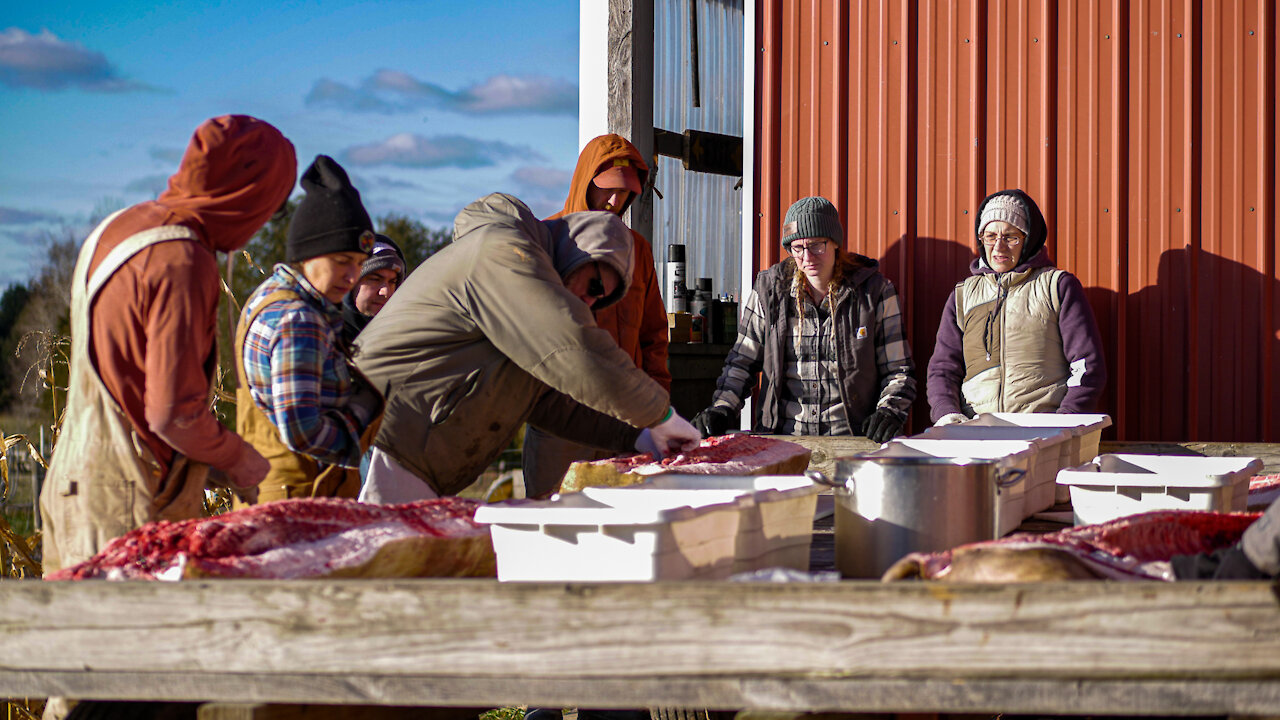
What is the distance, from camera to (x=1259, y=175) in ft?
17.6

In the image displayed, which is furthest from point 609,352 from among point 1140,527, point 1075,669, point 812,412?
point 812,412

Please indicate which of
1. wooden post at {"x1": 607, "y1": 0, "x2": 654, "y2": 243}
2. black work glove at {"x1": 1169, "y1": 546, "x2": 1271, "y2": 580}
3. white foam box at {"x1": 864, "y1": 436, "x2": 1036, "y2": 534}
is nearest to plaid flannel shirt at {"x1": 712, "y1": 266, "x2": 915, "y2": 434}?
wooden post at {"x1": 607, "y1": 0, "x2": 654, "y2": 243}

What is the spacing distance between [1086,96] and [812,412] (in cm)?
208

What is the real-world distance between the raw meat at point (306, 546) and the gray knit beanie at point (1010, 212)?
11.3ft

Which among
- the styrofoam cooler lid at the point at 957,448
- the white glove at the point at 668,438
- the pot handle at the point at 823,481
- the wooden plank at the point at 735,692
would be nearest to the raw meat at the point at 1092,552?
the wooden plank at the point at 735,692

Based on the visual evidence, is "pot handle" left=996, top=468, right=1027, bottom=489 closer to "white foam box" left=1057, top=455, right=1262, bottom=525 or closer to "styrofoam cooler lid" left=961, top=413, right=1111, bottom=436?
"white foam box" left=1057, top=455, right=1262, bottom=525

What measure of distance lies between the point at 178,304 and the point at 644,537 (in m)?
1.05

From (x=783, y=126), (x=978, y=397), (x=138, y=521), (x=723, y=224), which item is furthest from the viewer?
(x=723, y=224)

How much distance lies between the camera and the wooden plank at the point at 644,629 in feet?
4.86

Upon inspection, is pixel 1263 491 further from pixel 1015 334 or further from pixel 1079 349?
pixel 1015 334

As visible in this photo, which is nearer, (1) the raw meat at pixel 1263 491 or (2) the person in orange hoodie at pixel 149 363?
(2) the person in orange hoodie at pixel 149 363

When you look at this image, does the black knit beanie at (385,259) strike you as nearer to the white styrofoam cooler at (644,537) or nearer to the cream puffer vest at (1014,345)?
the cream puffer vest at (1014,345)

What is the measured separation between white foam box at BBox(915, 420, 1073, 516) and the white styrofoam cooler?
1085 millimetres

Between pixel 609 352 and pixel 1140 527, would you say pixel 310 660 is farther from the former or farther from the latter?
pixel 609 352
